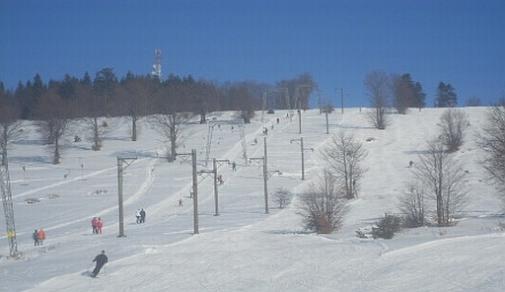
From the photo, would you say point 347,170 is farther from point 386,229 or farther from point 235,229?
point 386,229

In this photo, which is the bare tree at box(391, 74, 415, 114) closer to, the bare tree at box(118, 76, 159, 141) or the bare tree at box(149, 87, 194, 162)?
the bare tree at box(149, 87, 194, 162)

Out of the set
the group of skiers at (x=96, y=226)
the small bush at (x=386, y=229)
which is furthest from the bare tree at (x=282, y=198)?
the small bush at (x=386, y=229)

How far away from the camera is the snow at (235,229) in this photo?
61.9ft

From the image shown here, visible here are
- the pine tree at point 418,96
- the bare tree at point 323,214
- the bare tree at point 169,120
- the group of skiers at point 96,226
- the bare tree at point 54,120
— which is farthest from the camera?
the pine tree at point 418,96

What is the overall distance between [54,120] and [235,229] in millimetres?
58908

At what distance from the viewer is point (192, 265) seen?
22094 mm

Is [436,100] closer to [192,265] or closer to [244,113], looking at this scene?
[244,113]

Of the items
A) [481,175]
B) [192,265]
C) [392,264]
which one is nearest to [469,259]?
[392,264]

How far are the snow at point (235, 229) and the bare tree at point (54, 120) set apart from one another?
201 cm

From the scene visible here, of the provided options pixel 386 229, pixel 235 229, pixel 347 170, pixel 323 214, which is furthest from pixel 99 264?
pixel 347 170

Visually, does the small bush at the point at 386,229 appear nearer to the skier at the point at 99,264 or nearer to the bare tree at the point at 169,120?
the skier at the point at 99,264

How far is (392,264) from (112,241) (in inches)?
595

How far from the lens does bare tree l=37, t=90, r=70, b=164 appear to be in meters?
84.6

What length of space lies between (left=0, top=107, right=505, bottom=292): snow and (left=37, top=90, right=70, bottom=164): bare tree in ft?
6.60
